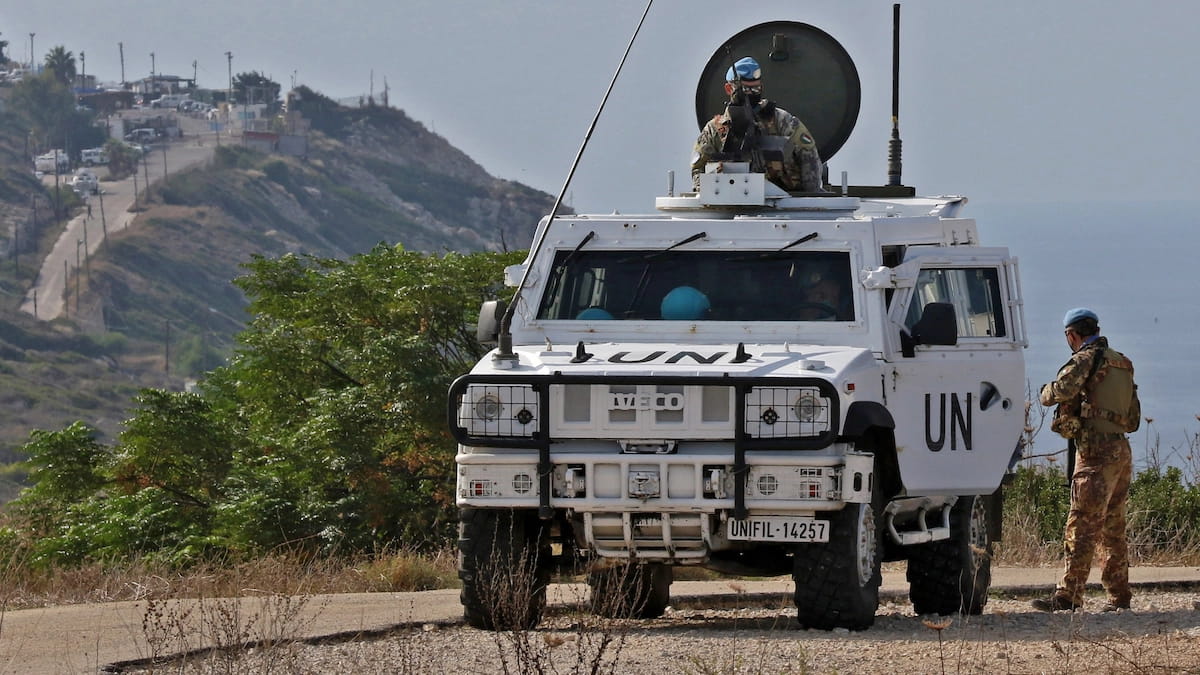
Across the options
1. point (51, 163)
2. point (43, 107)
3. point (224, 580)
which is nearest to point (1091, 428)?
point (224, 580)

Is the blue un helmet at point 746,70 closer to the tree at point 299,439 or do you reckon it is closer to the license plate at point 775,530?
the license plate at point 775,530

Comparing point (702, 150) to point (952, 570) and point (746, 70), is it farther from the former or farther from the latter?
point (952, 570)

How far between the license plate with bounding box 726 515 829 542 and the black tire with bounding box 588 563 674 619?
66cm

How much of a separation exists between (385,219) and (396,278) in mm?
155741

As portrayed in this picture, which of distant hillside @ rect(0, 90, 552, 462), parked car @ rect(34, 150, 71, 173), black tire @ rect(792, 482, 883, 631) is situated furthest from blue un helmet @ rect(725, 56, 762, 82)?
parked car @ rect(34, 150, 71, 173)

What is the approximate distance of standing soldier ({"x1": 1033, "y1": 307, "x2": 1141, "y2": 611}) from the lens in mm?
11578

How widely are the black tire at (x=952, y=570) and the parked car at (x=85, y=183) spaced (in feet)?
520

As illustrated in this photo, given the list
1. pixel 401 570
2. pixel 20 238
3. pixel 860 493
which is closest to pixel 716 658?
pixel 860 493

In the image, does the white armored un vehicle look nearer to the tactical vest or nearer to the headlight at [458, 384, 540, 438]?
the headlight at [458, 384, 540, 438]

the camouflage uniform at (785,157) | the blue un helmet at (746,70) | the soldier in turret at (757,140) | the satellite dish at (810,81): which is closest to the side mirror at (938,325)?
the soldier in turret at (757,140)

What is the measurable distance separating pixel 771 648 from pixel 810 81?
→ 7.01 m

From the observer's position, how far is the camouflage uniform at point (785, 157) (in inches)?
543

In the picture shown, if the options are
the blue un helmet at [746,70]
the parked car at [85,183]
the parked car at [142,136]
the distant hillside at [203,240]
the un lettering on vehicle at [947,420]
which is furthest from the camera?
the parked car at [142,136]

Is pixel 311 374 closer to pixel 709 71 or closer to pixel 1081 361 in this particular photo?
pixel 709 71
